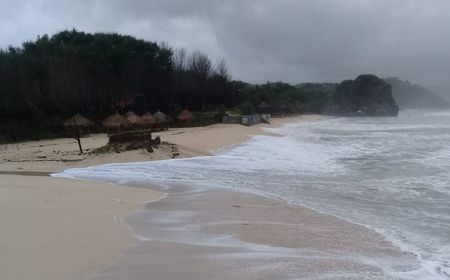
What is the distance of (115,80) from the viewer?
183 feet

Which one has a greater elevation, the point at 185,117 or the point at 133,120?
the point at 133,120

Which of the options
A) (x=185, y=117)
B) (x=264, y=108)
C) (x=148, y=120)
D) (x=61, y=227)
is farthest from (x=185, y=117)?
(x=61, y=227)

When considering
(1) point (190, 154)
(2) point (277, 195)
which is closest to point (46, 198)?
(2) point (277, 195)

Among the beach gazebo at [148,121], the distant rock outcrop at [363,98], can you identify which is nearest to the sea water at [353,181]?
the beach gazebo at [148,121]

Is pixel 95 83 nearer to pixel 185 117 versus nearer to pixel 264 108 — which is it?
pixel 185 117

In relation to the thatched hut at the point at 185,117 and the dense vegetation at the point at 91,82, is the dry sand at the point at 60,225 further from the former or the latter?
the thatched hut at the point at 185,117

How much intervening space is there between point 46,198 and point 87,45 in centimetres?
5265

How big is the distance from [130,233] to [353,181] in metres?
9.09

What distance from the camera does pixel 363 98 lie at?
153 metres

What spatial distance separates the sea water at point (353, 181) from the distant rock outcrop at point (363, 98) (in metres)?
119

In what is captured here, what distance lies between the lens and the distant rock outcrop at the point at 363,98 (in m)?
140

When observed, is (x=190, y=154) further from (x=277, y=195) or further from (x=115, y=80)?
(x=115, y=80)

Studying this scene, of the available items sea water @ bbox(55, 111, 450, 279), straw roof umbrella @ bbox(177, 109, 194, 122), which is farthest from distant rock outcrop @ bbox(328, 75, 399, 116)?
sea water @ bbox(55, 111, 450, 279)

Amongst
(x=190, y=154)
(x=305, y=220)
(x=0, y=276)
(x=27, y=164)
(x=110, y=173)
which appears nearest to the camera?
(x=0, y=276)
